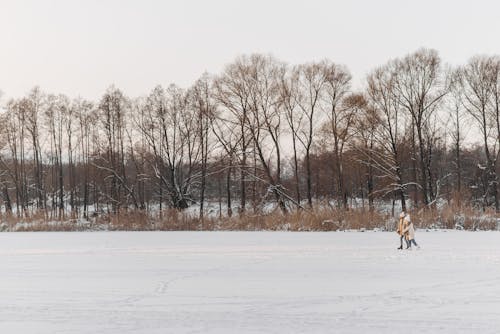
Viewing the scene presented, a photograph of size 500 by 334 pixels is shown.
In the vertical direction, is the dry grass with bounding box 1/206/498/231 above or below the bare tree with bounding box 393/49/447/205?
below

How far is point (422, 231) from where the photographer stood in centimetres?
2273
